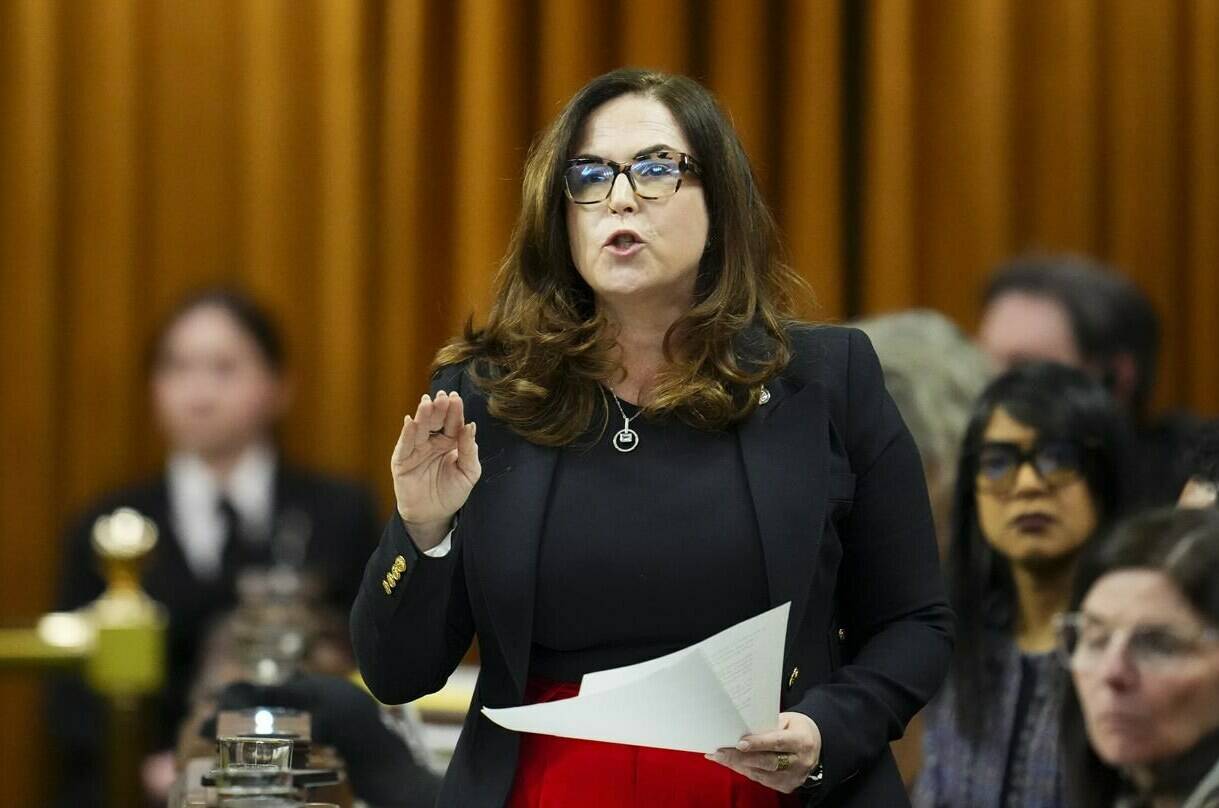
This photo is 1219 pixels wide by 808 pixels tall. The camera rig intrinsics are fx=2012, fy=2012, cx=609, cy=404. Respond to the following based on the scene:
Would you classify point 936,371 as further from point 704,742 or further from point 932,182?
point 704,742

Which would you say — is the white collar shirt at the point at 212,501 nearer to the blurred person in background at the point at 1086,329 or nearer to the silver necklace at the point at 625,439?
the blurred person in background at the point at 1086,329

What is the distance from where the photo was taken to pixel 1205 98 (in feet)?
19.0

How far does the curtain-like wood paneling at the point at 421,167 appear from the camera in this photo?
18.9 ft

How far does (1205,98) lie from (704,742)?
415 cm

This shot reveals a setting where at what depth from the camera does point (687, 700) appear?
216 cm

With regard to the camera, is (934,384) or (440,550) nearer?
(440,550)

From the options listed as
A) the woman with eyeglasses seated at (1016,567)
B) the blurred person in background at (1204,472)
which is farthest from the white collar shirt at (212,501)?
the blurred person in background at (1204,472)

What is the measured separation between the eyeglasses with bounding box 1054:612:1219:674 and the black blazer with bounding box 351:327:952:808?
404 millimetres

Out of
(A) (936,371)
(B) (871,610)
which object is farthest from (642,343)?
(A) (936,371)

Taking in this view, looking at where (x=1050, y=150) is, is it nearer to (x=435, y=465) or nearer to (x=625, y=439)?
(x=625, y=439)

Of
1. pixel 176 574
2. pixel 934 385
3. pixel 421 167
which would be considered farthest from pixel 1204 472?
pixel 421 167

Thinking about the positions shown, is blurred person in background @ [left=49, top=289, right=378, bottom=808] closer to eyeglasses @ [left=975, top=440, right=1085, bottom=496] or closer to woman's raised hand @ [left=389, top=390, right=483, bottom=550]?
eyeglasses @ [left=975, top=440, right=1085, bottom=496]

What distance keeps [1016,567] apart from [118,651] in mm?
2171

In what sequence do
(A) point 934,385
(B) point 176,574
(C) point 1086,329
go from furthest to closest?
1. (B) point 176,574
2. (C) point 1086,329
3. (A) point 934,385
